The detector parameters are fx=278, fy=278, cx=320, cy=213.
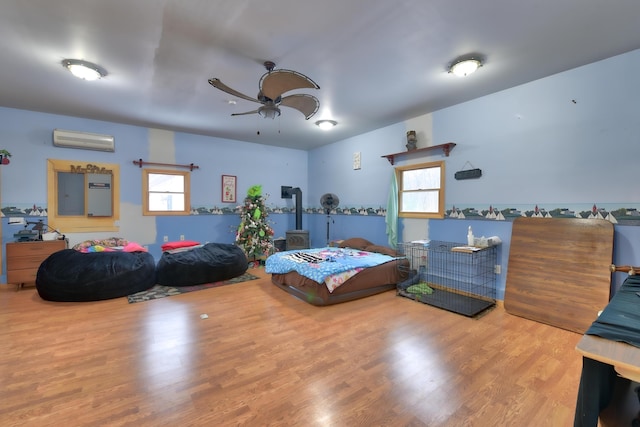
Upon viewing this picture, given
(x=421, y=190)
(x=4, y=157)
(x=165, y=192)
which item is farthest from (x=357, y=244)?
(x=4, y=157)

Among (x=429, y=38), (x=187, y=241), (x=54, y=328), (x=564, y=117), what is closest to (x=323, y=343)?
(x=54, y=328)

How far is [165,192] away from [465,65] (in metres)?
5.39

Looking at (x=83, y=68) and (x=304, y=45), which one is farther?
(x=83, y=68)

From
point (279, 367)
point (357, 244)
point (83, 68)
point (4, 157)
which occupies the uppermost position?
point (83, 68)

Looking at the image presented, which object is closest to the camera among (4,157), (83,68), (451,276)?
(83,68)

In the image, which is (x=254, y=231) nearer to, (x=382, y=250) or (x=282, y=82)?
(x=382, y=250)

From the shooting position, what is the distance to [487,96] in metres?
3.67

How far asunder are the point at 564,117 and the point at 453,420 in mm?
3282

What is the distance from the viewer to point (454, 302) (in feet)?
11.6

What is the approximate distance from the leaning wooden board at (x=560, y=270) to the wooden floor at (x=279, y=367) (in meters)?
0.18

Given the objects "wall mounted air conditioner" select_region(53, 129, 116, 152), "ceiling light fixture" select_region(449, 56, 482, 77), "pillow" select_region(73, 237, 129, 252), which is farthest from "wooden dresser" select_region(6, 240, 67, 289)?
"ceiling light fixture" select_region(449, 56, 482, 77)

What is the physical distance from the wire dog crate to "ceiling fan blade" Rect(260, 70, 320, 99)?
8.41 feet

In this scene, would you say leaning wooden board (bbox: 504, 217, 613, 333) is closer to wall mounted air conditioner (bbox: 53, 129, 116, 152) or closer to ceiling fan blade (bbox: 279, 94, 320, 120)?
ceiling fan blade (bbox: 279, 94, 320, 120)

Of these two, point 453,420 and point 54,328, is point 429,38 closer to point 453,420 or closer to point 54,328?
point 453,420
